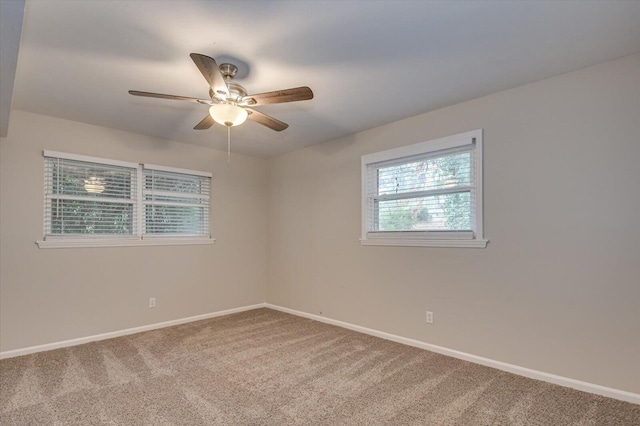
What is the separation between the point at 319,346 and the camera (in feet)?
11.3

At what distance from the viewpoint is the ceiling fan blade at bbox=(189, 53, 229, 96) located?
6.03ft

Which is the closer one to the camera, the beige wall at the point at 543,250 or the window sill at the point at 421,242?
the beige wall at the point at 543,250

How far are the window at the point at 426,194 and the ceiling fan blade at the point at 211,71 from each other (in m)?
2.10

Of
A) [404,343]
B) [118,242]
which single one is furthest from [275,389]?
[118,242]

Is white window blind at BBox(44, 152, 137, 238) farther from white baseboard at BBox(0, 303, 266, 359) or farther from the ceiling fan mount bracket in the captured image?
the ceiling fan mount bracket

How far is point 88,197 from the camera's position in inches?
146

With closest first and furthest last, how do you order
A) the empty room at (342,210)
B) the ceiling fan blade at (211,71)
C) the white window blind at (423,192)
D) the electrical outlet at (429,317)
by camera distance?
the ceiling fan blade at (211,71) → the empty room at (342,210) → the white window blind at (423,192) → the electrical outlet at (429,317)

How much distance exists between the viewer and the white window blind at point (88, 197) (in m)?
3.49

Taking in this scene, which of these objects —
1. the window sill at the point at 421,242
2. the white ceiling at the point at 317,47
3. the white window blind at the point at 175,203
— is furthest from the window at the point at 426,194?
the white window blind at the point at 175,203

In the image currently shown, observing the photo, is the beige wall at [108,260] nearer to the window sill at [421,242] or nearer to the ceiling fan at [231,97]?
the ceiling fan at [231,97]

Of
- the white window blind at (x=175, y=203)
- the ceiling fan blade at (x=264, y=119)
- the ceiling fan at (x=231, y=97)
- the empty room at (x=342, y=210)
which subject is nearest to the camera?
the empty room at (x=342, y=210)

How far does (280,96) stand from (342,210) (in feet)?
7.06

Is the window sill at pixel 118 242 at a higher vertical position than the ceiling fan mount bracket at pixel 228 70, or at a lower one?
lower

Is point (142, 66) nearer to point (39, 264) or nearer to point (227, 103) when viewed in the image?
point (227, 103)
